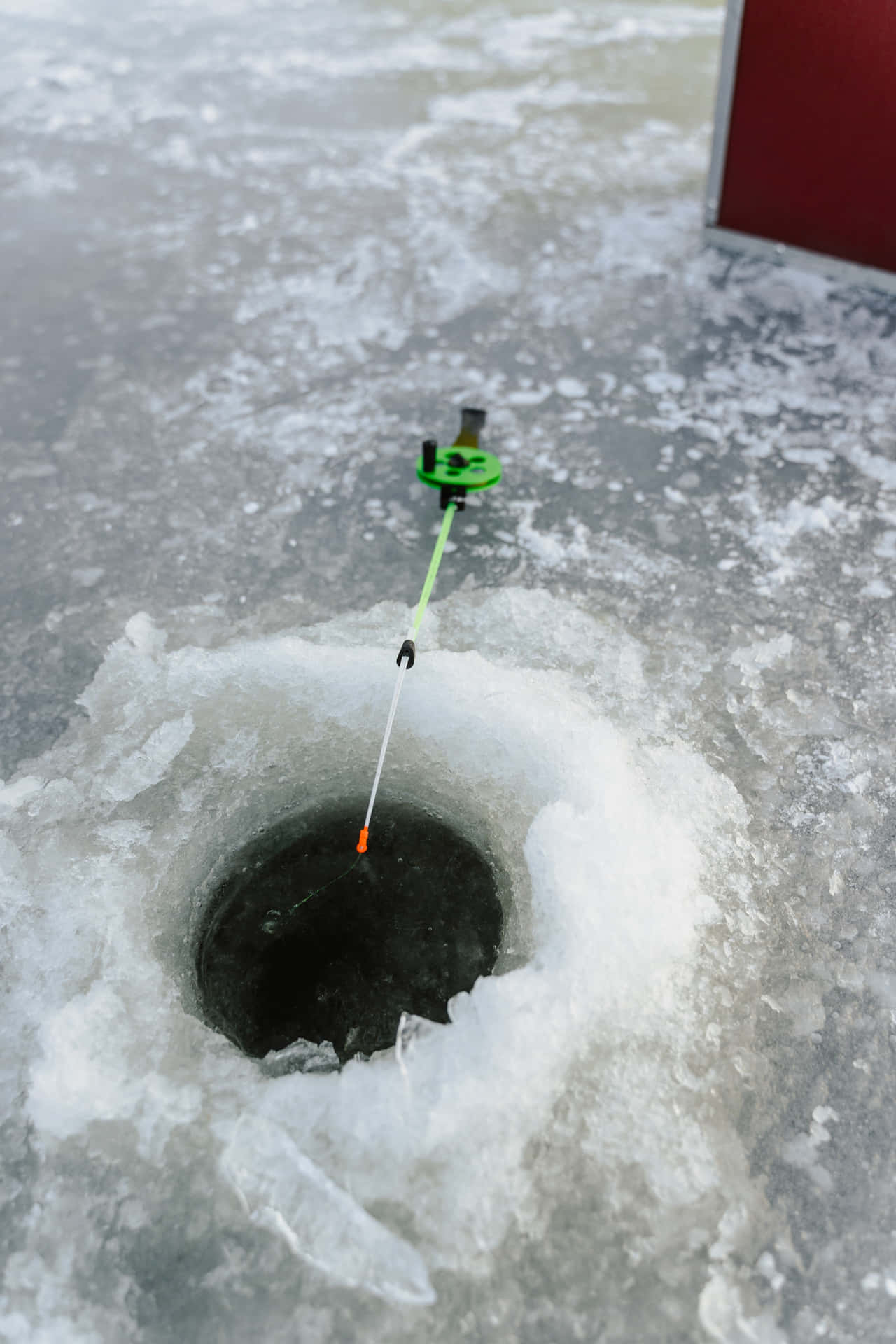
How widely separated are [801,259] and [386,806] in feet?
8.47

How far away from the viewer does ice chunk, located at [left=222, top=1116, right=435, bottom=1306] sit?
1.25 metres

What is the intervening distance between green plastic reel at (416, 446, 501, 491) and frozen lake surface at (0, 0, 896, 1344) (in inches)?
3.3

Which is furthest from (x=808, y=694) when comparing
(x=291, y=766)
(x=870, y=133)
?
(x=870, y=133)

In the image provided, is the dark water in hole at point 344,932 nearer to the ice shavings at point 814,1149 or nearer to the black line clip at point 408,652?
the black line clip at point 408,652

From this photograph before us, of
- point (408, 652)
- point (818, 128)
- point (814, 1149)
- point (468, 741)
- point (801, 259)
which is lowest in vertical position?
point (814, 1149)

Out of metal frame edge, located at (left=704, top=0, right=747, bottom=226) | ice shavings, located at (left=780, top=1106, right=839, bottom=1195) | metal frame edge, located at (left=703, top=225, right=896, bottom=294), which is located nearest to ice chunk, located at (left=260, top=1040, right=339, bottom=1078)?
ice shavings, located at (left=780, top=1106, right=839, bottom=1195)

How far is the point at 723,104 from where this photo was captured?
3199mm

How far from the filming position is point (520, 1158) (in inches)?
52.4

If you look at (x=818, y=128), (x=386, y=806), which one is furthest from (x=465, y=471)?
(x=818, y=128)

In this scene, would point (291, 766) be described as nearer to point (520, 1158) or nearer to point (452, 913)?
point (452, 913)

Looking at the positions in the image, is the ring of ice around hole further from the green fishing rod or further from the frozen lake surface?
the green fishing rod

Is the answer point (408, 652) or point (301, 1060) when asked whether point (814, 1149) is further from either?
point (408, 652)

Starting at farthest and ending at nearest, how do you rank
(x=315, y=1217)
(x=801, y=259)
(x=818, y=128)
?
1. (x=801, y=259)
2. (x=818, y=128)
3. (x=315, y=1217)

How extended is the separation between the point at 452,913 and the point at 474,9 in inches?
232
